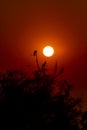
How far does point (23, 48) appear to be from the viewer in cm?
301

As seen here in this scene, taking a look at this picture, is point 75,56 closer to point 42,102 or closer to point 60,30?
point 60,30

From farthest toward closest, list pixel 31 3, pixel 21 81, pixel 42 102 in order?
pixel 31 3, pixel 21 81, pixel 42 102

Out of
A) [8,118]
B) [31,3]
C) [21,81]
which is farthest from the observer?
[31,3]

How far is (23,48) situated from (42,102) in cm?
92

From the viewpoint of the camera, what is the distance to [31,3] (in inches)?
115

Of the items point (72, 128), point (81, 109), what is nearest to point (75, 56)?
point (81, 109)

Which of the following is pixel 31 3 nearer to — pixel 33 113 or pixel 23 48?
pixel 23 48

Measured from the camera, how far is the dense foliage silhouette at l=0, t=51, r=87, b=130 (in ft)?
6.84

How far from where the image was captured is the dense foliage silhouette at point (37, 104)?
2.08 meters

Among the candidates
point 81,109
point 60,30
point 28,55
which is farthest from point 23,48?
point 81,109

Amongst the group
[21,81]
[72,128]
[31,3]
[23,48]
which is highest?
[31,3]

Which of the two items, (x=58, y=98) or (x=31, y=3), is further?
(x=31, y=3)

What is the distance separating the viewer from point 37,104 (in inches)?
85.9

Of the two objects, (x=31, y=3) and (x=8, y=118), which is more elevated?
(x=31, y=3)
